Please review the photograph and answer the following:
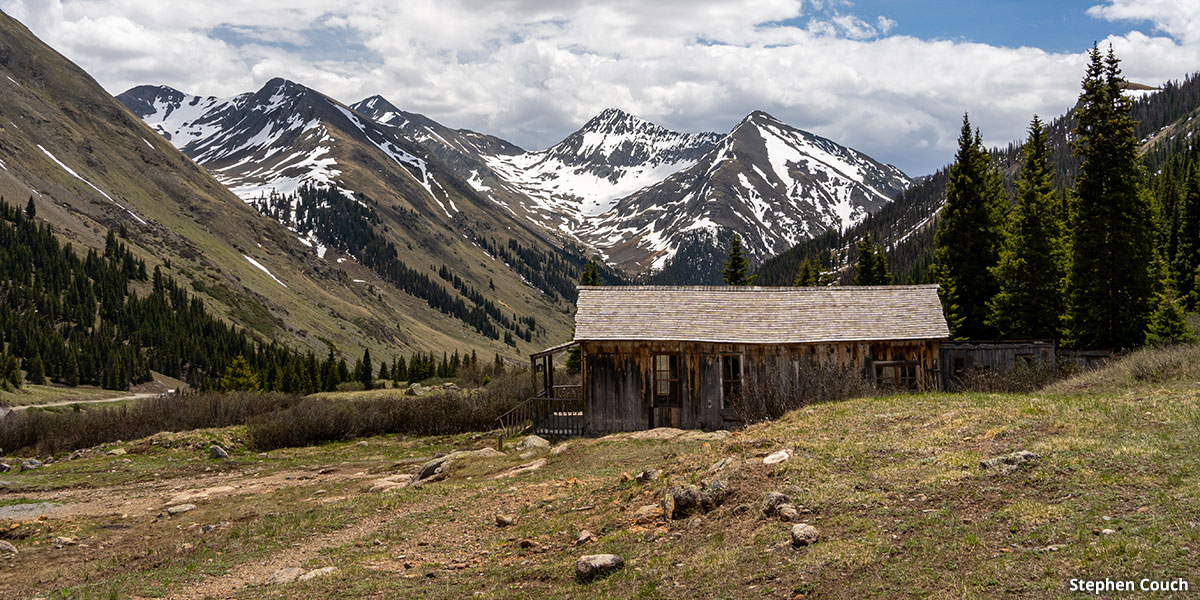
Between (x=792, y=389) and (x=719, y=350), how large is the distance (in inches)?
129

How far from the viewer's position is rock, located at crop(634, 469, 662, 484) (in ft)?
54.2

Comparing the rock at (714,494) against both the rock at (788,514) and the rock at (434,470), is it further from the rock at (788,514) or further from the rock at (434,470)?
the rock at (434,470)

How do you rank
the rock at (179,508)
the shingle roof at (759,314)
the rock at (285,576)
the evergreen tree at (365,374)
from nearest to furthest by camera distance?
the rock at (285,576) < the rock at (179,508) < the shingle roof at (759,314) < the evergreen tree at (365,374)

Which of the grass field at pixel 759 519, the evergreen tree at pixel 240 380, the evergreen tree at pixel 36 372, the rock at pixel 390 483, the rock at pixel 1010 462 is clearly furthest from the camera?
the evergreen tree at pixel 36 372

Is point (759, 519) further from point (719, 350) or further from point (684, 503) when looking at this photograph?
point (719, 350)

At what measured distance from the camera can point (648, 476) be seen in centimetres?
1670

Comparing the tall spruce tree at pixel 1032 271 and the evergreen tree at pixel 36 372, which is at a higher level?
the tall spruce tree at pixel 1032 271

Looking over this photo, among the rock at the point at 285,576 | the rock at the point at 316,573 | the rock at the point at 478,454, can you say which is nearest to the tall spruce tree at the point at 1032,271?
the rock at the point at 478,454

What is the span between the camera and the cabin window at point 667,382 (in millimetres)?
31219

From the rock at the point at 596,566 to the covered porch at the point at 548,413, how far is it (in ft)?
64.2

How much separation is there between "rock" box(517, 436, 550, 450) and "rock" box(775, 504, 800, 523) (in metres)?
16.2

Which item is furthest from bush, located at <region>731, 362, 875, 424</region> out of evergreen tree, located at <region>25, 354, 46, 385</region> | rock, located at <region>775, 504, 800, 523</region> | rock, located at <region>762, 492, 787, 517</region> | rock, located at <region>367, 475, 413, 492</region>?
evergreen tree, located at <region>25, 354, 46, 385</region>

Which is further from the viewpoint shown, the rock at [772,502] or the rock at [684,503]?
the rock at [684,503]

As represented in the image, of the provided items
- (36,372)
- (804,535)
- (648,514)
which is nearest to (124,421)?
(648,514)
